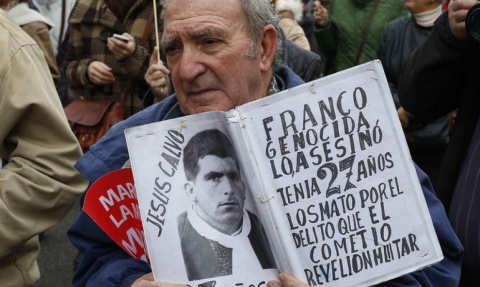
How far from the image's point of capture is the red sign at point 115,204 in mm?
2289

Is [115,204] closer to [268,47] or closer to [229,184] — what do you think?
[229,184]

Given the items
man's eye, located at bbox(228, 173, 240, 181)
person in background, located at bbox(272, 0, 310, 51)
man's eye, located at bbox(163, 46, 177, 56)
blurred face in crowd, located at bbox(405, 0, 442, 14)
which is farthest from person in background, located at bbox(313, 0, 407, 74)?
man's eye, located at bbox(228, 173, 240, 181)

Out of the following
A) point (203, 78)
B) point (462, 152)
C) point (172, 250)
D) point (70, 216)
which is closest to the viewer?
point (172, 250)

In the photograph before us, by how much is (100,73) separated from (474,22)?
103 inches

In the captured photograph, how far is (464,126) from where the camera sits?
9.98 ft

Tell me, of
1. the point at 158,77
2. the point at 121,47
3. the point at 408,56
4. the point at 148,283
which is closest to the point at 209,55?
the point at 148,283

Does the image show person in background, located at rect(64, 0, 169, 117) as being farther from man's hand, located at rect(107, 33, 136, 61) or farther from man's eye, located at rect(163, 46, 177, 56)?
man's eye, located at rect(163, 46, 177, 56)

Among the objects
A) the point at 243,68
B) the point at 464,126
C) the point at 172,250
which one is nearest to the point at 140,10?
A: the point at 464,126

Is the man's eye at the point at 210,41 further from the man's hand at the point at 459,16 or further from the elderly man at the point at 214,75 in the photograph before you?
the man's hand at the point at 459,16

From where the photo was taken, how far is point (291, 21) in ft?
20.4

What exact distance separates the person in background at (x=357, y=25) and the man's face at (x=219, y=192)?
4285 mm

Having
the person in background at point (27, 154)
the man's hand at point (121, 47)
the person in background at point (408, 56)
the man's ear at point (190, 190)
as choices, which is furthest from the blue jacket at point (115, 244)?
the person in background at point (408, 56)

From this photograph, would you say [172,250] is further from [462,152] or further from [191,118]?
[462,152]

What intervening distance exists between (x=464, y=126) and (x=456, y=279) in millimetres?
846
